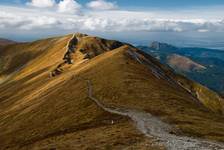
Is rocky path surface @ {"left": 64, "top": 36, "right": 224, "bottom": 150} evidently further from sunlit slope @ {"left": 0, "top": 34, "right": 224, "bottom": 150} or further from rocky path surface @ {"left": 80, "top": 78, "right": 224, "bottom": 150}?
sunlit slope @ {"left": 0, "top": 34, "right": 224, "bottom": 150}

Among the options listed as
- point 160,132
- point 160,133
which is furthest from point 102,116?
point 160,133

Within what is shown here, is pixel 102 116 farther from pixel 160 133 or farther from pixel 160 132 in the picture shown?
pixel 160 133

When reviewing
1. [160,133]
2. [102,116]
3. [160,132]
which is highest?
[160,133]

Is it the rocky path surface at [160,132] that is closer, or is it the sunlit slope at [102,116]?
the rocky path surface at [160,132]

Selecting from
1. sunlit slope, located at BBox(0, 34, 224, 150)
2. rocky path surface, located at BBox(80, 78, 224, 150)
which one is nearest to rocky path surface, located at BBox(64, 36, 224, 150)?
rocky path surface, located at BBox(80, 78, 224, 150)

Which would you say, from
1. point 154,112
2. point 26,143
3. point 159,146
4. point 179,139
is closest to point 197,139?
point 179,139

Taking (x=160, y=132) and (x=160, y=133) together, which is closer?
(x=160, y=133)

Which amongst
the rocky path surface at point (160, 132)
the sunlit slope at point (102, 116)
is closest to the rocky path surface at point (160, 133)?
the rocky path surface at point (160, 132)

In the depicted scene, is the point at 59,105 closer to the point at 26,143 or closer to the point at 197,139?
the point at 26,143

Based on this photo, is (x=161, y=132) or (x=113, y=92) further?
(x=113, y=92)

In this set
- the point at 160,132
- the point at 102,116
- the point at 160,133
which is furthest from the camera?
the point at 102,116

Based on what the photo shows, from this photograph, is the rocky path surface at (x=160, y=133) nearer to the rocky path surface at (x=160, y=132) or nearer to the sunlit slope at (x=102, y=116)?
the rocky path surface at (x=160, y=132)
